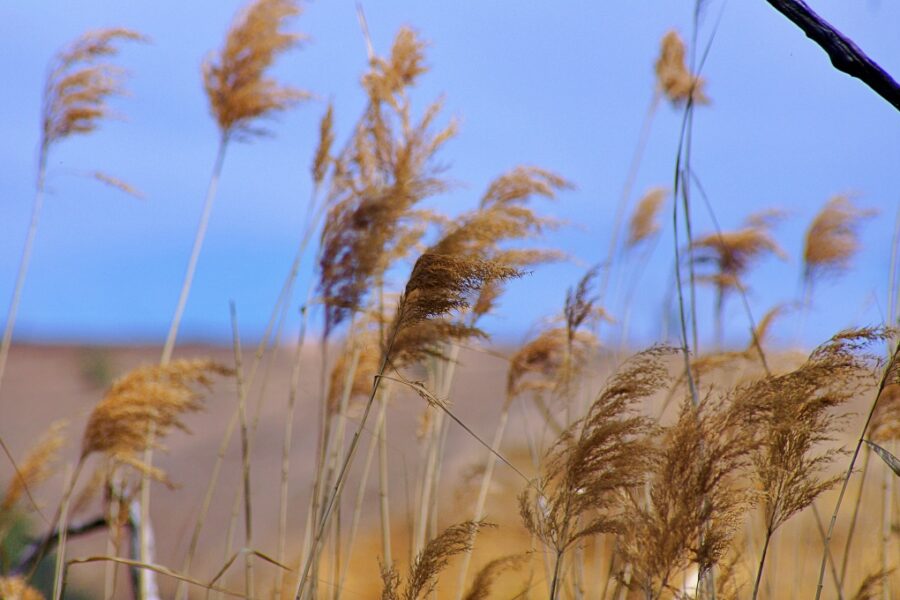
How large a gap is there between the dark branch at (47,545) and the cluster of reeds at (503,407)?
0.02 m

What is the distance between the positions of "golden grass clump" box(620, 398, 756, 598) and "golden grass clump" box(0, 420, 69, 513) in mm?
Answer: 2036

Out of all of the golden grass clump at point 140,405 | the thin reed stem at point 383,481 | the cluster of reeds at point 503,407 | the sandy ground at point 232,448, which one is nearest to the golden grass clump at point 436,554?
the cluster of reeds at point 503,407

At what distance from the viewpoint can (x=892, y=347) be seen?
2.27 m

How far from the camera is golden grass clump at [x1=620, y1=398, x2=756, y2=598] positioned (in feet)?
5.29

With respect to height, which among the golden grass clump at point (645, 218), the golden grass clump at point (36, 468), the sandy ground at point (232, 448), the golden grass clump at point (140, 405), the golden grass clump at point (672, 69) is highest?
the golden grass clump at point (672, 69)

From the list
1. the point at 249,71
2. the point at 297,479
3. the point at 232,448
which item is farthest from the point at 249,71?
the point at 232,448

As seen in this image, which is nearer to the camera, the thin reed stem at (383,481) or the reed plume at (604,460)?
the reed plume at (604,460)

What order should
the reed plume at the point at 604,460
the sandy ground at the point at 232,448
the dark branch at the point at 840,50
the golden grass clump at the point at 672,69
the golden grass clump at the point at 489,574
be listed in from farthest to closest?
the sandy ground at the point at 232,448, the golden grass clump at the point at 672,69, the golden grass clump at the point at 489,574, the reed plume at the point at 604,460, the dark branch at the point at 840,50

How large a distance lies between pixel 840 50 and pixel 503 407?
1887 millimetres

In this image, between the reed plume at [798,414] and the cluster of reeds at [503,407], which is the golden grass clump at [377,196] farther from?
the reed plume at [798,414]

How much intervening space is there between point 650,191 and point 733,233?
0.73 meters

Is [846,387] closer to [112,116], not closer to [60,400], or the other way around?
[112,116]

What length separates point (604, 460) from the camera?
1697 mm

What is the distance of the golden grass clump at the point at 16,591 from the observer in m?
2.42
